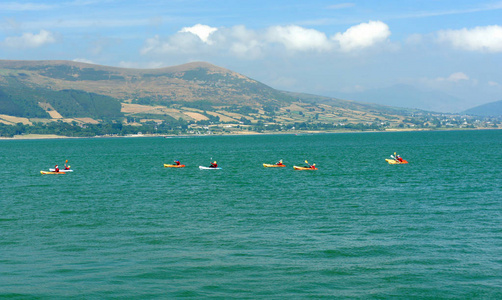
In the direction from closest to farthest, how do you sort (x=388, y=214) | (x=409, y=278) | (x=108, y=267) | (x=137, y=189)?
(x=409, y=278) → (x=108, y=267) → (x=388, y=214) → (x=137, y=189)

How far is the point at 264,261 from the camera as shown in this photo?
3097 cm

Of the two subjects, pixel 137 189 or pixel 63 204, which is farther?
pixel 137 189

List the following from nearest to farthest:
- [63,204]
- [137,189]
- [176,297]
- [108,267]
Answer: [176,297] → [108,267] → [63,204] → [137,189]

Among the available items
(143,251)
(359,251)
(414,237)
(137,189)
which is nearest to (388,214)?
(414,237)

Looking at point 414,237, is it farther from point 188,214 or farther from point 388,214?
point 188,214

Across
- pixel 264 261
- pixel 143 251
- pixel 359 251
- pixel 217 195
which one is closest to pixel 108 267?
pixel 143 251

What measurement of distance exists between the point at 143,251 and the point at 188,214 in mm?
14497

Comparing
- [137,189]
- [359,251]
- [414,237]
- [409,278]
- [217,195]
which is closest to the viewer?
[409,278]

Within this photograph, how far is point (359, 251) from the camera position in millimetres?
33062

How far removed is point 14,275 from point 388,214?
99.1ft

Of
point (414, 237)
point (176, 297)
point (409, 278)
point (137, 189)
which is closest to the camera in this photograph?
point (176, 297)

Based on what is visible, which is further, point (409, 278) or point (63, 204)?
point (63, 204)

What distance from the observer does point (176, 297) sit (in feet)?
84.7

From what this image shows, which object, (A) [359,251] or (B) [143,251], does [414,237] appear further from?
(B) [143,251]
